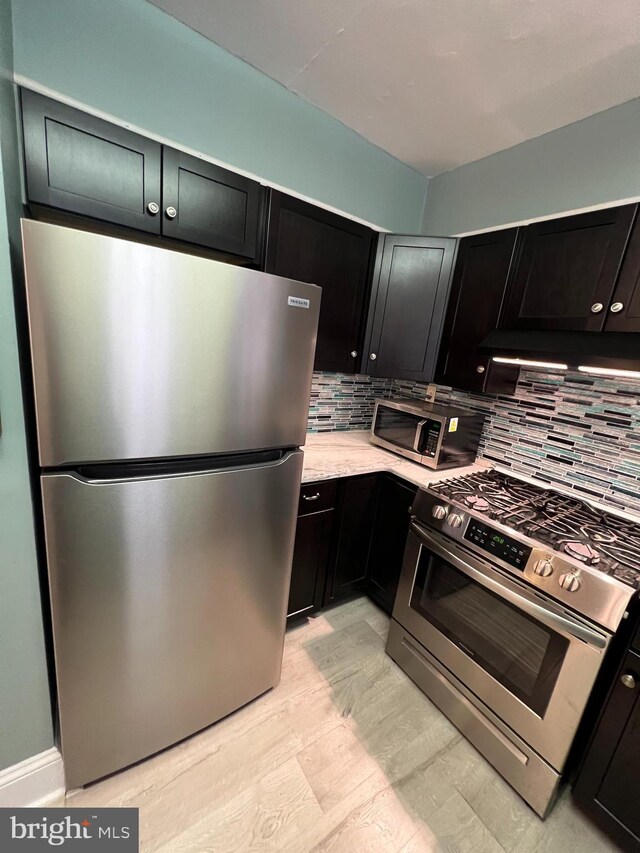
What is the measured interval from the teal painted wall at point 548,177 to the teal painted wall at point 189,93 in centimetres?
50

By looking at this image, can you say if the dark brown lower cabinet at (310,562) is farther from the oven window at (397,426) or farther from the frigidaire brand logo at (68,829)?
the frigidaire brand logo at (68,829)

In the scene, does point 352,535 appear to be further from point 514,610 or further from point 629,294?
point 629,294

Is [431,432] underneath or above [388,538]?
above

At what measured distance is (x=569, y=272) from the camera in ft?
4.50

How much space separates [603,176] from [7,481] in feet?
8.12

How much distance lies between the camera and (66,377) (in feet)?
2.54

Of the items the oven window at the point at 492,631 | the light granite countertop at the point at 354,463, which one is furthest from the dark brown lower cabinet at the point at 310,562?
the oven window at the point at 492,631

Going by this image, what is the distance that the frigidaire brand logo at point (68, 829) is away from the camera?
0.97 metres

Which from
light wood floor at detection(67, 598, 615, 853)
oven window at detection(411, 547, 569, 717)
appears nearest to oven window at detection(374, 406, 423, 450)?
oven window at detection(411, 547, 569, 717)

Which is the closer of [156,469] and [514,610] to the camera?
[156,469]

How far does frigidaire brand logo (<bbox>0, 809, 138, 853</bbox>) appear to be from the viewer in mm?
965

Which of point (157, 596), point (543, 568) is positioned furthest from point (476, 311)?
point (157, 596)

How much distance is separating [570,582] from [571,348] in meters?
0.83

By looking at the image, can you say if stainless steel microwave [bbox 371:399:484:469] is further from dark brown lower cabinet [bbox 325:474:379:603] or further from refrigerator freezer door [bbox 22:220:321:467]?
refrigerator freezer door [bbox 22:220:321:467]
